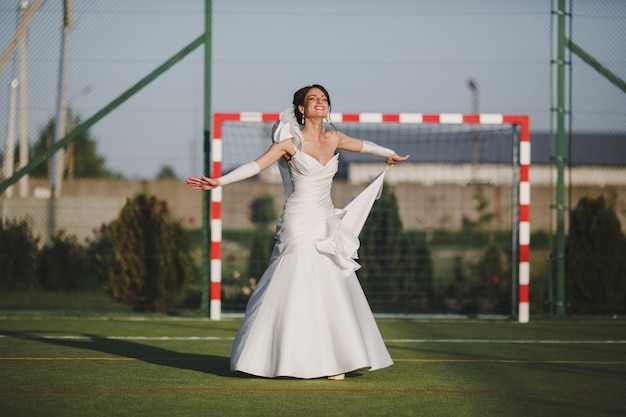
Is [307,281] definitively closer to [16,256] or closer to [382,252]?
[382,252]

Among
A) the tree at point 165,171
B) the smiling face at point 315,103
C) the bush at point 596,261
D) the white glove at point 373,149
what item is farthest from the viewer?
the tree at point 165,171

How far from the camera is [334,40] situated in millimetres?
12891

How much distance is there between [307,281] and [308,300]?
0.13 meters

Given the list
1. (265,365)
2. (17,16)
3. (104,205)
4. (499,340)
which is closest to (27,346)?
(265,365)

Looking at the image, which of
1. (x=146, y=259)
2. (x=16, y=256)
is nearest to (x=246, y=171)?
(x=146, y=259)

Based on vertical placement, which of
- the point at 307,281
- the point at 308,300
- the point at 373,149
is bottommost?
the point at 308,300

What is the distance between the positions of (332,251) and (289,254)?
0.94 ft

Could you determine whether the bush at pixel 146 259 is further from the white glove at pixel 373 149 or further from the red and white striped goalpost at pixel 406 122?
the white glove at pixel 373 149

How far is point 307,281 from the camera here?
6816 millimetres

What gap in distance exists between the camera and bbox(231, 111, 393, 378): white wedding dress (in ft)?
21.8

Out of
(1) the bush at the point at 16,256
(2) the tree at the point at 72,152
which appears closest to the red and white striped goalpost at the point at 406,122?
(2) the tree at the point at 72,152

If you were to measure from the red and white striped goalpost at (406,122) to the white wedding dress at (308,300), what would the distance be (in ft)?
15.3

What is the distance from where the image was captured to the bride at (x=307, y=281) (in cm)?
664

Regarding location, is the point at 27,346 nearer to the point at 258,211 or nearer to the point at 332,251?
the point at 332,251
